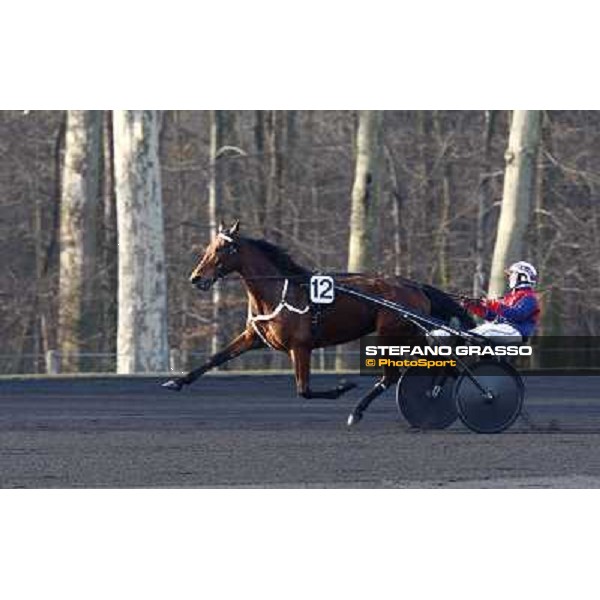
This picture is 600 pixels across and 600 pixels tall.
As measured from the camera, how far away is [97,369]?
35.4 m

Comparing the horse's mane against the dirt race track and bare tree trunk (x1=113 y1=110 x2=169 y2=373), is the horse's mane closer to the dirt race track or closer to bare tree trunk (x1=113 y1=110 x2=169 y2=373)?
the dirt race track

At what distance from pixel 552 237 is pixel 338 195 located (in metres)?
6.79

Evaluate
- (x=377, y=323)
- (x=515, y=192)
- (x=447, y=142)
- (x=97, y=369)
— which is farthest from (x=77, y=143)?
(x=377, y=323)

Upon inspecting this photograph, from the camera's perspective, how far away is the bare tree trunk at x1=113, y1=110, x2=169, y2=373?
3070 centimetres

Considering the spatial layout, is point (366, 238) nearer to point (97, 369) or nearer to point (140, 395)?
point (97, 369)

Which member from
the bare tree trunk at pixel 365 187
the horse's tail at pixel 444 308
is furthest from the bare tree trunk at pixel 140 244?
the horse's tail at pixel 444 308

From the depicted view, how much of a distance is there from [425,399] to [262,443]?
1914 millimetres

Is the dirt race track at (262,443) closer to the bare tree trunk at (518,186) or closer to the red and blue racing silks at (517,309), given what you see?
the red and blue racing silks at (517,309)

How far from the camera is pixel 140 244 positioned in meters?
30.9

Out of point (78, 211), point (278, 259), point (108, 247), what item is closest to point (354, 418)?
point (278, 259)

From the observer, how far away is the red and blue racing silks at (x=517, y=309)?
18234 mm

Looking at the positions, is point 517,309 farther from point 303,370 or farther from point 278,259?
point 278,259

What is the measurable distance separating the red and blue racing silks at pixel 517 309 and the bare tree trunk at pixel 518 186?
1464cm

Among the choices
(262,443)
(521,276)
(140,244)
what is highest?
(521,276)
